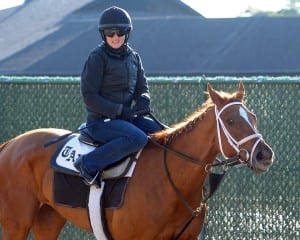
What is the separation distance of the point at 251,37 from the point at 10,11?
37.0 ft

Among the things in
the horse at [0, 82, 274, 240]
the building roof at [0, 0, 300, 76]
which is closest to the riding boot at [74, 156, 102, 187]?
the horse at [0, 82, 274, 240]

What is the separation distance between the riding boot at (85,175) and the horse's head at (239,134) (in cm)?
115

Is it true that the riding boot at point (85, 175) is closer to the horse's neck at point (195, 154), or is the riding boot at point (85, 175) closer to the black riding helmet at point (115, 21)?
the horse's neck at point (195, 154)

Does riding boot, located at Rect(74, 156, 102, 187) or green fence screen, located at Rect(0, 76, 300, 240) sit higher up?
riding boot, located at Rect(74, 156, 102, 187)

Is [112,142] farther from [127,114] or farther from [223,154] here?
[223,154]

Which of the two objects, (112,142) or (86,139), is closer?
(112,142)

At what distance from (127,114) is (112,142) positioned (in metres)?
0.35

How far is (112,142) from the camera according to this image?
24.0 feet

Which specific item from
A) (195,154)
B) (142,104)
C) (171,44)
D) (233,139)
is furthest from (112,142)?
(171,44)

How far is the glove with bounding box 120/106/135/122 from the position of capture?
751 centimetres

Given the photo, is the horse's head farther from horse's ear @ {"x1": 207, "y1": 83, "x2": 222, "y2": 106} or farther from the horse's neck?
the horse's neck

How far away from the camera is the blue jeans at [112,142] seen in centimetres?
726

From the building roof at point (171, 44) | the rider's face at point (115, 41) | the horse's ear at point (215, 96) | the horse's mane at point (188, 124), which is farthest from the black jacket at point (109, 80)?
the building roof at point (171, 44)

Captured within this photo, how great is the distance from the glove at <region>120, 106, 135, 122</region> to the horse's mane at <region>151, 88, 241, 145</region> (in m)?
0.28
